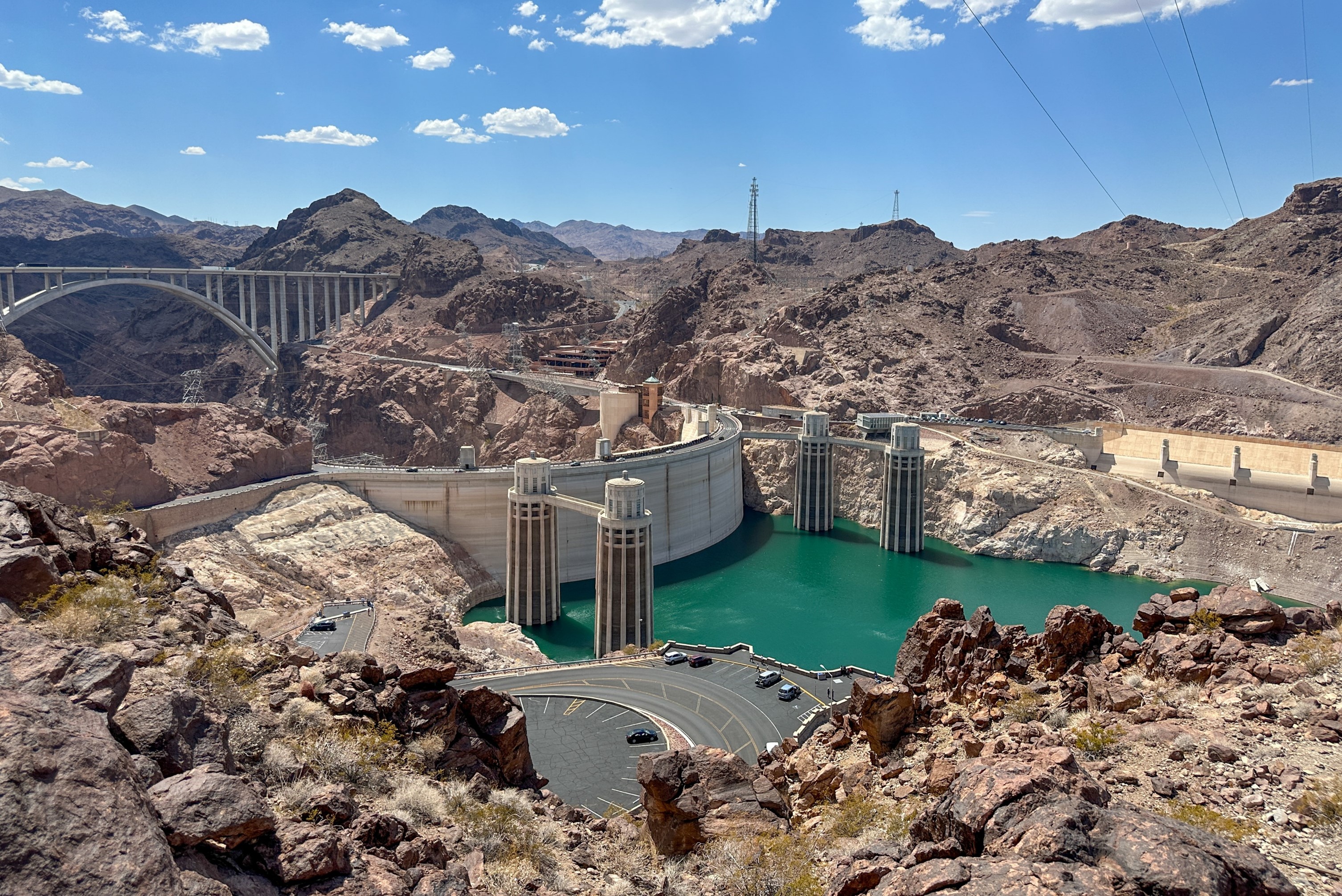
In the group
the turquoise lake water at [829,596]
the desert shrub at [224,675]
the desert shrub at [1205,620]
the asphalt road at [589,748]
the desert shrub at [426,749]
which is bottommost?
the turquoise lake water at [829,596]

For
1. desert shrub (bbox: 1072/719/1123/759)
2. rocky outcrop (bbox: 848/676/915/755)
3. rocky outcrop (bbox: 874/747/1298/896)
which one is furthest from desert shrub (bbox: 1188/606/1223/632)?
rocky outcrop (bbox: 874/747/1298/896)

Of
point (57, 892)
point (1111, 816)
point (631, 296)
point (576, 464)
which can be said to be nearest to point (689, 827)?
point (1111, 816)

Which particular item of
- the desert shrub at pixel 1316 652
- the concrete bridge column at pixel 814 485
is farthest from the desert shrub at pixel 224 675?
the concrete bridge column at pixel 814 485

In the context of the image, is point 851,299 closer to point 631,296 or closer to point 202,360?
point 631,296

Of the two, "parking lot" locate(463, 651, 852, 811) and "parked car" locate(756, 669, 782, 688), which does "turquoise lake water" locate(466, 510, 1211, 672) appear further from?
"parking lot" locate(463, 651, 852, 811)

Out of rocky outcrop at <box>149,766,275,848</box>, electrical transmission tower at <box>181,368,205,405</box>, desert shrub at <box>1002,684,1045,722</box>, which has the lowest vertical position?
desert shrub at <box>1002,684,1045,722</box>

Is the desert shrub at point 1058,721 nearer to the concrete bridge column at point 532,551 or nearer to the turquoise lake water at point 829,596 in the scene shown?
the turquoise lake water at point 829,596
